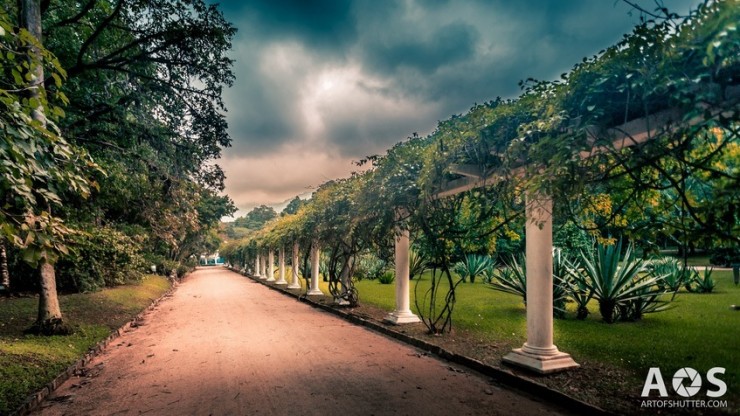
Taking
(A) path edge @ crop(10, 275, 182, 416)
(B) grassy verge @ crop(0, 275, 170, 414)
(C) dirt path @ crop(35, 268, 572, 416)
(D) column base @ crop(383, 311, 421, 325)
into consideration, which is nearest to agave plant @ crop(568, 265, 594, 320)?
(D) column base @ crop(383, 311, 421, 325)

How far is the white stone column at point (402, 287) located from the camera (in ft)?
30.0

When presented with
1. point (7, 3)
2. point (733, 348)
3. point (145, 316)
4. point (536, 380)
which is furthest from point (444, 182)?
point (145, 316)

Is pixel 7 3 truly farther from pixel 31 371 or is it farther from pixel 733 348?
pixel 733 348

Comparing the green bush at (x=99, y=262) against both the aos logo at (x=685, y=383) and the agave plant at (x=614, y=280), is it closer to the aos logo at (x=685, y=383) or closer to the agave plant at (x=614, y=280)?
the agave plant at (x=614, y=280)

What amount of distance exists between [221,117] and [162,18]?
2.43m

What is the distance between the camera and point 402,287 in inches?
369

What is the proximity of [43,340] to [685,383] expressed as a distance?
9.31 metres

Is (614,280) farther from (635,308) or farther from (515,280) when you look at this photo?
(515,280)

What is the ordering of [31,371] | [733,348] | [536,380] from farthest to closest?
[733,348] → [31,371] → [536,380]

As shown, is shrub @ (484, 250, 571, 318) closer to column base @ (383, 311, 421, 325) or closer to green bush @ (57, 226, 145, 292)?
column base @ (383, 311, 421, 325)

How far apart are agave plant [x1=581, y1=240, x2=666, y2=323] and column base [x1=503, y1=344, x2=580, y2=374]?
321cm

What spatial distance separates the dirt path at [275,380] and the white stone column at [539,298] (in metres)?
0.76

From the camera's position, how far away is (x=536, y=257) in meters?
5.52

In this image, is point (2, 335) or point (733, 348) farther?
point (2, 335)
